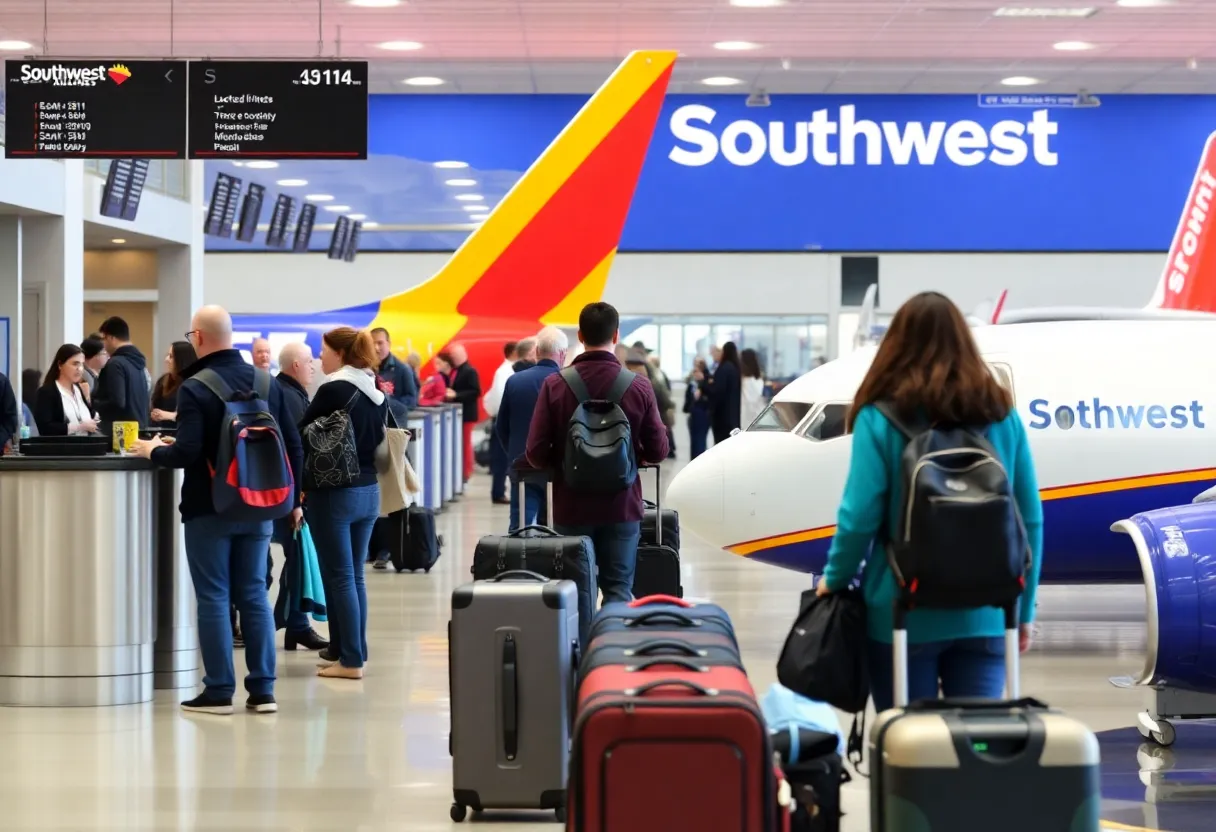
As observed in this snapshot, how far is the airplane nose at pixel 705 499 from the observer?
8.95 meters

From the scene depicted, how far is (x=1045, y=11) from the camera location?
18.2m

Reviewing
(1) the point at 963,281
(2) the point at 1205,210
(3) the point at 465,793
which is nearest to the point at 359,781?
(3) the point at 465,793

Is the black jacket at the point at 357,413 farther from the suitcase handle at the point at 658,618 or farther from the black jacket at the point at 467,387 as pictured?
the black jacket at the point at 467,387

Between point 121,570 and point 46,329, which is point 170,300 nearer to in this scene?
point 46,329

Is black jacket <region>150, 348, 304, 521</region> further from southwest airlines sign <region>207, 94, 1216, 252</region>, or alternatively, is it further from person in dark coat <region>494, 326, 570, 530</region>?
southwest airlines sign <region>207, 94, 1216, 252</region>

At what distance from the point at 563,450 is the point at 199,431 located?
1456 mm

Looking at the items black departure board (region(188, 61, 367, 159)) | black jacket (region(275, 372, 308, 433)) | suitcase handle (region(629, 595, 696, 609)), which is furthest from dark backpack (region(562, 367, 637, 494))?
black departure board (region(188, 61, 367, 159))

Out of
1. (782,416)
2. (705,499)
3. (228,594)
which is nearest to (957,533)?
(228,594)

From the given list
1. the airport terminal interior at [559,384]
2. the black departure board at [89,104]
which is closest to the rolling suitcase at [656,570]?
the airport terminal interior at [559,384]

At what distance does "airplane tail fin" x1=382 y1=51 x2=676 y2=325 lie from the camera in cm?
1855

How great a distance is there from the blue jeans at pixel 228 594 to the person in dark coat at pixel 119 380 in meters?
5.18

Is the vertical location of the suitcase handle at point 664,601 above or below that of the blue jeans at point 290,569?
above

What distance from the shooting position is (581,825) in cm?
387

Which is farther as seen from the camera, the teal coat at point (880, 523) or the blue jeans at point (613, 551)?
the blue jeans at point (613, 551)
